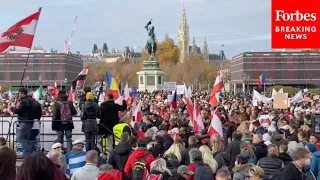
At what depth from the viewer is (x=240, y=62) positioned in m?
146

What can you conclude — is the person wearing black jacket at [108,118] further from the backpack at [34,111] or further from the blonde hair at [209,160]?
the blonde hair at [209,160]

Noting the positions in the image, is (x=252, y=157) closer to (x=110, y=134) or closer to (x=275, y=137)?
(x=275, y=137)

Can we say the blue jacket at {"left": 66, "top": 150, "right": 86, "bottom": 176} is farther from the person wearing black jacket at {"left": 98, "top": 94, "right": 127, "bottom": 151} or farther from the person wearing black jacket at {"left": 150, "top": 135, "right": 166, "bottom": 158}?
the person wearing black jacket at {"left": 98, "top": 94, "right": 127, "bottom": 151}

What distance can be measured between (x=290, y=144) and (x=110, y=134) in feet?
16.2

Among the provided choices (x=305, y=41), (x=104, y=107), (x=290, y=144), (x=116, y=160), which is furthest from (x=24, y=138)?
(x=305, y=41)

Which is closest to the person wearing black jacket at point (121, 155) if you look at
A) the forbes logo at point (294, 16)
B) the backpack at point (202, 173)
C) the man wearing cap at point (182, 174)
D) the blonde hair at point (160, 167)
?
the blonde hair at point (160, 167)

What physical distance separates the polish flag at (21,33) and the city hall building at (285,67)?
12108 cm

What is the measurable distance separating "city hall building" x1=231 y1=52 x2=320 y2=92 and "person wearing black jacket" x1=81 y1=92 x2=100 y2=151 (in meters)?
121

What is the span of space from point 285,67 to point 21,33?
125994mm

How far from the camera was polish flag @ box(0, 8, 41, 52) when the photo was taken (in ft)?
47.6

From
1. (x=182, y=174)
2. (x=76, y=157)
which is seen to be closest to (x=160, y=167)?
(x=182, y=174)

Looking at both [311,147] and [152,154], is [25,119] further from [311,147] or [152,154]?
[311,147]

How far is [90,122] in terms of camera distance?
1426 cm

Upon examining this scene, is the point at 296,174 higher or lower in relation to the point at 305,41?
lower
